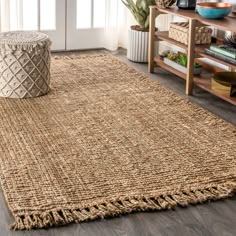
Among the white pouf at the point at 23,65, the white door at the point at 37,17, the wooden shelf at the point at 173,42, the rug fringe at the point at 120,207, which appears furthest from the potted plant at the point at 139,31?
the rug fringe at the point at 120,207

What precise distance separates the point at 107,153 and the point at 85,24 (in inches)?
94.0

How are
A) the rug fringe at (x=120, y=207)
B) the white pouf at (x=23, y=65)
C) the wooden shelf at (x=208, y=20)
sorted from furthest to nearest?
the white pouf at (x=23, y=65) < the wooden shelf at (x=208, y=20) < the rug fringe at (x=120, y=207)

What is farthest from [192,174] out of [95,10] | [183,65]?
[95,10]

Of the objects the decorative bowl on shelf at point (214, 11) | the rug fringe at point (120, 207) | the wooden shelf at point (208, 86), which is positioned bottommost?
the rug fringe at point (120, 207)

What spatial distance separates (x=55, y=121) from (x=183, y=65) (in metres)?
1.24

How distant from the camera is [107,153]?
2.68m

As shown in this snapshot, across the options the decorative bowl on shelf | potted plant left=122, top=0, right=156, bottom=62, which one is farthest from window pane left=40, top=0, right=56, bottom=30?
the decorative bowl on shelf

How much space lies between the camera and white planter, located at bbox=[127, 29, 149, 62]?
4.39 metres

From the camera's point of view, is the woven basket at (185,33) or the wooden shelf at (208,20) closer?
the wooden shelf at (208,20)

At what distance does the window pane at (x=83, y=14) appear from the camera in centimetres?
474

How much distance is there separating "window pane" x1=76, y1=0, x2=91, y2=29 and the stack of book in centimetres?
162

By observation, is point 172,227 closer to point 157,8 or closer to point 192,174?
point 192,174

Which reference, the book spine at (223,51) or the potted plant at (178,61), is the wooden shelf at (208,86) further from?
the book spine at (223,51)

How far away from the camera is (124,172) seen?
8.13 feet
